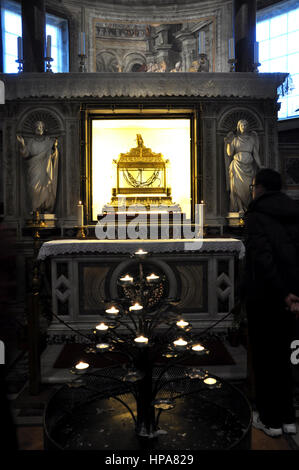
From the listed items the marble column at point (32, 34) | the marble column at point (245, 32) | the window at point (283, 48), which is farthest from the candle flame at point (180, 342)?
the window at point (283, 48)

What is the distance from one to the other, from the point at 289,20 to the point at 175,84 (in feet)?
17.5

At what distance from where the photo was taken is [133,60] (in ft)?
→ 33.6

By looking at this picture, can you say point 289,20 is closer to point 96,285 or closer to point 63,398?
point 96,285

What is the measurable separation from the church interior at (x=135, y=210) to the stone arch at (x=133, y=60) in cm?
3

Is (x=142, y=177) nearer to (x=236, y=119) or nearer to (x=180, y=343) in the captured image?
(x=236, y=119)

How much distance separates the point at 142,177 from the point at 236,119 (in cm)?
196

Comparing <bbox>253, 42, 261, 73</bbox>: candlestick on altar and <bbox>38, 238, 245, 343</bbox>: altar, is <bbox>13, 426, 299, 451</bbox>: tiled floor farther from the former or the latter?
A: <bbox>253, 42, 261, 73</bbox>: candlestick on altar

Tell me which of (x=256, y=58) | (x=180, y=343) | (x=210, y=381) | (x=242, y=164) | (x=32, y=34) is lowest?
(x=210, y=381)

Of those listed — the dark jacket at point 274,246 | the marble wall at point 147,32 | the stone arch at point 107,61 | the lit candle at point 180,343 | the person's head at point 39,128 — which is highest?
the marble wall at point 147,32

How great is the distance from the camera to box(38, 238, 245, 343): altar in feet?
15.0

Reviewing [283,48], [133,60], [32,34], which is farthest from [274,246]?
[133,60]

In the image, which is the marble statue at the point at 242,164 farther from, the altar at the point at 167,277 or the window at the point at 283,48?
the window at the point at 283,48

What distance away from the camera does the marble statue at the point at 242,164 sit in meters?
6.17
